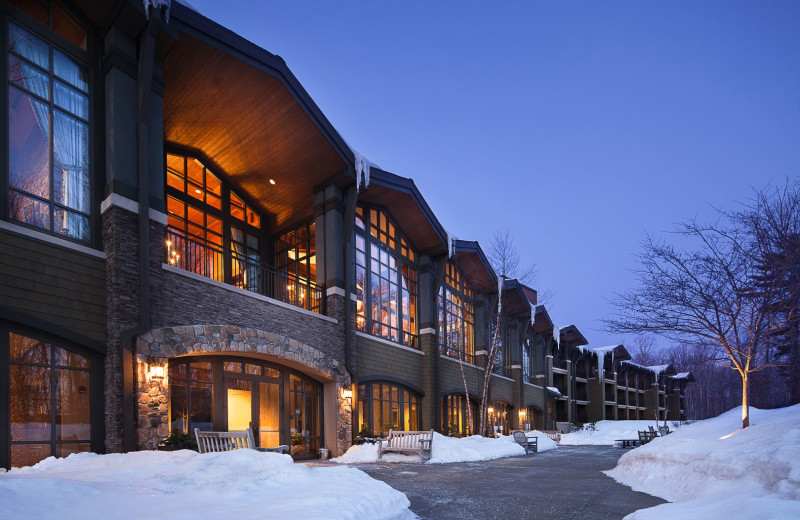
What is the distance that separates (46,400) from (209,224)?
8.95 meters

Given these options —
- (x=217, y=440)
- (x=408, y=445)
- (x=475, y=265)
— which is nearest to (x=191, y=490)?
(x=217, y=440)

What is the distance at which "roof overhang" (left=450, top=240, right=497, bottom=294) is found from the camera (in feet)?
85.6

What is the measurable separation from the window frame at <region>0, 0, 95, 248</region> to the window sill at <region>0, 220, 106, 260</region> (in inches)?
4.3

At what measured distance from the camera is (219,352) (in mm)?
13531

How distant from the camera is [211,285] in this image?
13.1 meters

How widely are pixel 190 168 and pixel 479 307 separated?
1694 cm

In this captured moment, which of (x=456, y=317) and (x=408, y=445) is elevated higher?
(x=456, y=317)

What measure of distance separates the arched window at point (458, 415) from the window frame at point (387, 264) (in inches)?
146

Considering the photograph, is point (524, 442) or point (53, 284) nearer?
point (53, 284)

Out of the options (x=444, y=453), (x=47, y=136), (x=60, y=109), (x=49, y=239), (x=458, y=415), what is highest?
(x=60, y=109)

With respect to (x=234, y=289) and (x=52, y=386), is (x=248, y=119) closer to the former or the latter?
(x=234, y=289)

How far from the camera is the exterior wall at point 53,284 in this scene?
9.26m

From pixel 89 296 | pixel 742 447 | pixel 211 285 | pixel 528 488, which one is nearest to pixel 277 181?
pixel 211 285

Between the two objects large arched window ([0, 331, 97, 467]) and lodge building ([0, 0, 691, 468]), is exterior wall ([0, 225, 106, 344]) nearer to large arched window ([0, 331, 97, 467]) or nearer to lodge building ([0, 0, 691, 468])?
lodge building ([0, 0, 691, 468])
